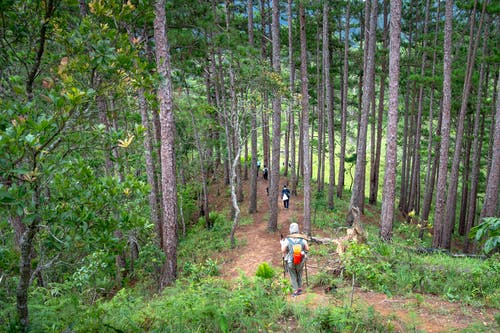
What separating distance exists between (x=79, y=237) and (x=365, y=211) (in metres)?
20.0

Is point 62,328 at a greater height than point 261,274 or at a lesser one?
greater

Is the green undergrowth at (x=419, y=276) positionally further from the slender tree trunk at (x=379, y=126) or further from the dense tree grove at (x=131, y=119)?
the slender tree trunk at (x=379, y=126)

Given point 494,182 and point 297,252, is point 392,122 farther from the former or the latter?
point 297,252

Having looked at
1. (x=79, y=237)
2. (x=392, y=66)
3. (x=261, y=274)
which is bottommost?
(x=261, y=274)

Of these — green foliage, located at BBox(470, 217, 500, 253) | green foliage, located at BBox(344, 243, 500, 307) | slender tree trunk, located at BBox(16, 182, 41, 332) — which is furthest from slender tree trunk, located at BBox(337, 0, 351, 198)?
slender tree trunk, located at BBox(16, 182, 41, 332)

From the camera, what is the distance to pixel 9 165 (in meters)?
2.58

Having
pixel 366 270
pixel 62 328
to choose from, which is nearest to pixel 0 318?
pixel 62 328

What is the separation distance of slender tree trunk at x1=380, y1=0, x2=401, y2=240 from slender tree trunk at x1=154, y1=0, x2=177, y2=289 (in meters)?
6.74

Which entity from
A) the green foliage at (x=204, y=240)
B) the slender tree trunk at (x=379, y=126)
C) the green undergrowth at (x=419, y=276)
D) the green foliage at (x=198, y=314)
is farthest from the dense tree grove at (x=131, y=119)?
the green undergrowth at (x=419, y=276)

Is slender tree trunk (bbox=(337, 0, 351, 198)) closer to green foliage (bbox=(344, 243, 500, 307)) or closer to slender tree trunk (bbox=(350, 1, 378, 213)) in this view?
slender tree trunk (bbox=(350, 1, 378, 213))

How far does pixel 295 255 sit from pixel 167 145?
434cm

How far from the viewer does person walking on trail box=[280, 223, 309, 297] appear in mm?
6922

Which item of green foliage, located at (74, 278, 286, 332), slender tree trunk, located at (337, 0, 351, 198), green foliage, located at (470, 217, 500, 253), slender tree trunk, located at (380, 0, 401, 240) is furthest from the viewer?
slender tree trunk, located at (337, 0, 351, 198)

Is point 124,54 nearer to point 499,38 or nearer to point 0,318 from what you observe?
point 0,318
